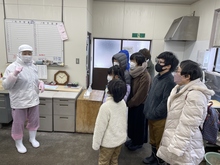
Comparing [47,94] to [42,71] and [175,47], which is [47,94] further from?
[175,47]

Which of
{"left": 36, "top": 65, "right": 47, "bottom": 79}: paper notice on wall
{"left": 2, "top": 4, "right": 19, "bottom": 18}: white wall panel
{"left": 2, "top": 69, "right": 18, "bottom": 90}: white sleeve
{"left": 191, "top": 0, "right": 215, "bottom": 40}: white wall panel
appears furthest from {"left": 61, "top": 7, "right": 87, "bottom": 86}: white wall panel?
{"left": 191, "top": 0, "right": 215, "bottom": 40}: white wall panel

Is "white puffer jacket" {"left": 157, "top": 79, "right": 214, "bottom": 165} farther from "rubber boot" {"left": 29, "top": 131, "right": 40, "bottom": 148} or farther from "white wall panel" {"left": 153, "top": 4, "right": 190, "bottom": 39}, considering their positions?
"white wall panel" {"left": 153, "top": 4, "right": 190, "bottom": 39}

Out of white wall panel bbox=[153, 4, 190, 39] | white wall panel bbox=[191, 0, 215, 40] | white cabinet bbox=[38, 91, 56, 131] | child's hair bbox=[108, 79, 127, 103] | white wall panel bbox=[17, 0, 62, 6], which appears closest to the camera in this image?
child's hair bbox=[108, 79, 127, 103]

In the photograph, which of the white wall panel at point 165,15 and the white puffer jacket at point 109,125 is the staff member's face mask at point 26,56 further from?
the white wall panel at point 165,15

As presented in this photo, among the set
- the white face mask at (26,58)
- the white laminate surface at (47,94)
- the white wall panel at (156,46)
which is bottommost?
the white laminate surface at (47,94)

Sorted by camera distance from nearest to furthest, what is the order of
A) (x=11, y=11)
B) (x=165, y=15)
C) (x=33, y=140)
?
1. (x=33, y=140)
2. (x=11, y=11)
3. (x=165, y=15)

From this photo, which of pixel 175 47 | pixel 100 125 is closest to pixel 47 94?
pixel 100 125

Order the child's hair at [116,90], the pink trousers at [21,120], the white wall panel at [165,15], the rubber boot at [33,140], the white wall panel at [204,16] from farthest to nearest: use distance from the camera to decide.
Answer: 1. the white wall panel at [165,15]
2. the white wall panel at [204,16]
3. the rubber boot at [33,140]
4. the pink trousers at [21,120]
5. the child's hair at [116,90]

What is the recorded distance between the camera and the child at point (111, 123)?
4.54 ft

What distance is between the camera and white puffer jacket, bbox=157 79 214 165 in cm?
121

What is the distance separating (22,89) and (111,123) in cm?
134

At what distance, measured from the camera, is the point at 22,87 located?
82.0 inches

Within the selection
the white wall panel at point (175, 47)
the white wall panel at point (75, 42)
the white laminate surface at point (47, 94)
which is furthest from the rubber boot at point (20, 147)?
the white wall panel at point (175, 47)

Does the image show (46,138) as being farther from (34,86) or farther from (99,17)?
(99,17)
